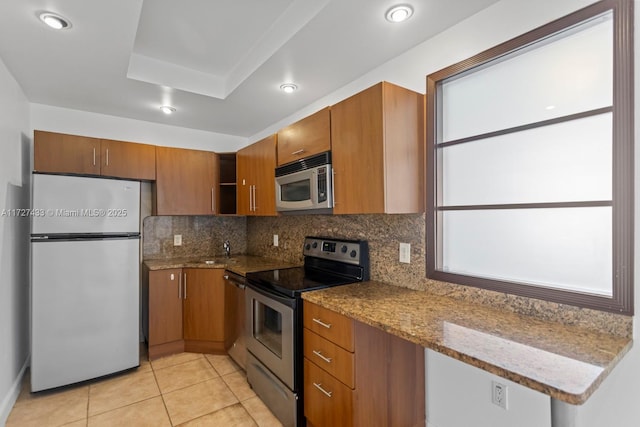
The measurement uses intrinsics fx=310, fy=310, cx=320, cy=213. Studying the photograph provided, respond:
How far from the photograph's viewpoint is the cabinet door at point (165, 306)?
2.95 metres

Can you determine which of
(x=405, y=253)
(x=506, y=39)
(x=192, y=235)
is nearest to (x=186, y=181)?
(x=192, y=235)

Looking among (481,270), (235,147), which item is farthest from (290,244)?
(481,270)

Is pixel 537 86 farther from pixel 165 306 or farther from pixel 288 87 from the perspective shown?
pixel 165 306

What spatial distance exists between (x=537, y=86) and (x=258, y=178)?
222 centimetres

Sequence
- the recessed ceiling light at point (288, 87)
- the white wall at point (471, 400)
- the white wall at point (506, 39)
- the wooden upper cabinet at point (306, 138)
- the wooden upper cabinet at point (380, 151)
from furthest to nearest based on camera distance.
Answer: the recessed ceiling light at point (288, 87)
the wooden upper cabinet at point (306, 138)
the wooden upper cabinet at point (380, 151)
the white wall at point (471, 400)
the white wall at point (506, 39)

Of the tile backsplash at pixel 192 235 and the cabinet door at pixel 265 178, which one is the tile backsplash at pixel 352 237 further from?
the cabinet door at pixel 265 178

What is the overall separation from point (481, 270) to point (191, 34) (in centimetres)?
237

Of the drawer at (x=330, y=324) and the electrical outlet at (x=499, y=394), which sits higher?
the drawer at (x=330, y=324)

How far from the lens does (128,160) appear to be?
3.03 m

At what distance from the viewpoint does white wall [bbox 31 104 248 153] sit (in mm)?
2893

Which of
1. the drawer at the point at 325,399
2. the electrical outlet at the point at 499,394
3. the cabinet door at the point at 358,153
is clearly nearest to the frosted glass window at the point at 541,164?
the cabinet door at the point at 358,153

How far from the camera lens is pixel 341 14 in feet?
5.31

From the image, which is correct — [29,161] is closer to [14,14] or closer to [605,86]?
[14,14]

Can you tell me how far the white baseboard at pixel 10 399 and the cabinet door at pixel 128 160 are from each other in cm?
176
